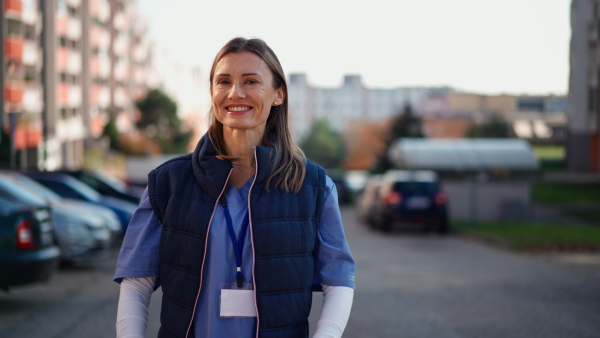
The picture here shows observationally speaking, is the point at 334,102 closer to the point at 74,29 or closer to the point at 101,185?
the point at 74,29

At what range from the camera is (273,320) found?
8.77 ft

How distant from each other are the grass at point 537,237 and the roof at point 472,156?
8589 mm

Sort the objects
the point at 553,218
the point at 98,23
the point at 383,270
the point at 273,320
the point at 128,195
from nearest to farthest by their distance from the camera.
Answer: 1. the point at 273,320
2. the point at 383,270
3. the point at 128,195
4. the point at 553,218
5. the point at 98,23

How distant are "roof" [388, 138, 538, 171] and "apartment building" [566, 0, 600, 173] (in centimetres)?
2044

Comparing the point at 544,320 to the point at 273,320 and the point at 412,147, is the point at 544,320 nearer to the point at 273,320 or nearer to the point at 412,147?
the point at 273,320

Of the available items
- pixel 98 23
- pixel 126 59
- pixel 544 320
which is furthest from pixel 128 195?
pixel 126 59

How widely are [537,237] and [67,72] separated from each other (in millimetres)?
48642

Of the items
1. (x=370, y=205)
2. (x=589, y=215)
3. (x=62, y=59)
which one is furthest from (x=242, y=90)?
(x=62, y=59)

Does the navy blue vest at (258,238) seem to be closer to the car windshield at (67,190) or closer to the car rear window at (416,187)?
the car windshield at (67,190)

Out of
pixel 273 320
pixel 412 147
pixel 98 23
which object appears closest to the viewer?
pixel 273 320

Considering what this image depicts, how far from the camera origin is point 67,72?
6097 centimetres

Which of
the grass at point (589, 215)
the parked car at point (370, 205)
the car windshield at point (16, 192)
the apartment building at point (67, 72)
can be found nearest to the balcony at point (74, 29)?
the apartment building at point (67, 72)

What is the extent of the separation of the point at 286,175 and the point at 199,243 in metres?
0.35

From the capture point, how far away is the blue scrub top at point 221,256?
2.69m
